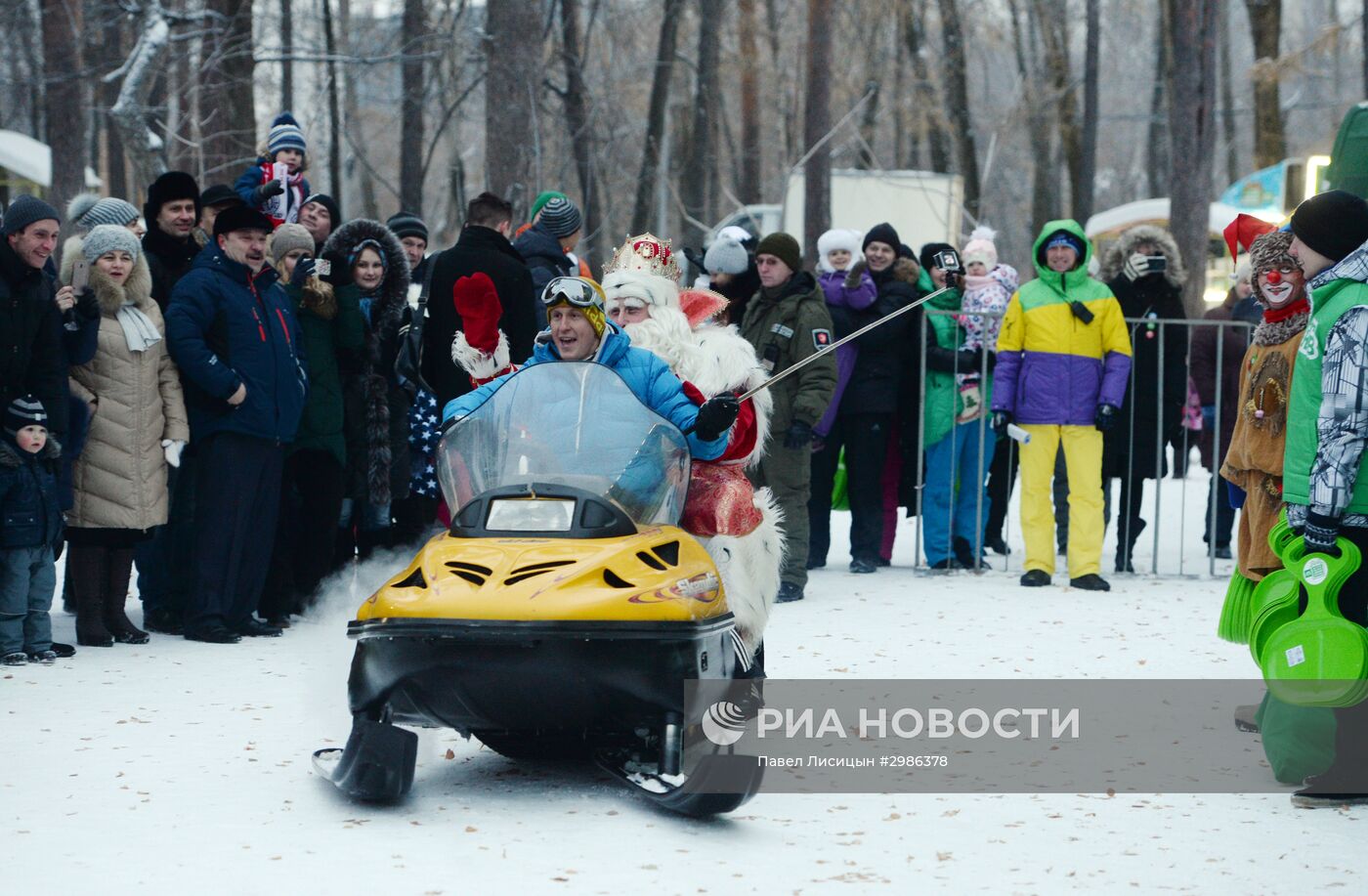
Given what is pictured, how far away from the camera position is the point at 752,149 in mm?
31531

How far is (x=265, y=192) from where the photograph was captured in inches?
418

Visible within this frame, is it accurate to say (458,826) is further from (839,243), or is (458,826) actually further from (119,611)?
(839,243)

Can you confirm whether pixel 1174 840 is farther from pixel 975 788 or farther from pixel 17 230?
pixel 17 230

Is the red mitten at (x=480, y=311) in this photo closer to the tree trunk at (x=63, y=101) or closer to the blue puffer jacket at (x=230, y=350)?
the blue puffer jacket at (x=230, y=350)

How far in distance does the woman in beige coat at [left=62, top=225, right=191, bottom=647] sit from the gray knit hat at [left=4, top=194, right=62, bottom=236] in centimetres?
50

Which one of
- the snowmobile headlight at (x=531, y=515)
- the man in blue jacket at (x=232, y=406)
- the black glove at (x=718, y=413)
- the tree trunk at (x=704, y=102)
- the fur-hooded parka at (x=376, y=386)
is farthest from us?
the tree trunk at (x=704, y=102)

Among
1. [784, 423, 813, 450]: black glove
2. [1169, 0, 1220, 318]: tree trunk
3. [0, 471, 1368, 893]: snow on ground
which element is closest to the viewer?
[0, 471, 1368, 893]: snow on ground

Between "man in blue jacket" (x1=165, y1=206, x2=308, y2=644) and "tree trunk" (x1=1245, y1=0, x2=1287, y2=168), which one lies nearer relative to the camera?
"man in blue jacket" (x1=165, y1=206, x2=308, y2=644)

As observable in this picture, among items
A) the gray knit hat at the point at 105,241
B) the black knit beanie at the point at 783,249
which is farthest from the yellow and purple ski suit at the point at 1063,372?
the gray knit hat at the point at 105,241

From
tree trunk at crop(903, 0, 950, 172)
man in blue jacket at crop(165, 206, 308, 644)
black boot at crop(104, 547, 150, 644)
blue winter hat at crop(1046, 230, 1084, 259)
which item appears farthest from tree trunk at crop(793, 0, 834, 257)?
tree trunk at crop(903, 0, 950, 172)

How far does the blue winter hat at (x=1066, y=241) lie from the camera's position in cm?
1149

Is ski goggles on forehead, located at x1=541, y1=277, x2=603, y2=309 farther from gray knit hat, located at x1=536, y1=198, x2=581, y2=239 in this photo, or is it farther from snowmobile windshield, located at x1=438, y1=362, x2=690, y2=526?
gray knit hat, located at x1=536, y1=198, x2=581, y2=239

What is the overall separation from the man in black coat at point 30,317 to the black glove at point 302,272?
5.62ft

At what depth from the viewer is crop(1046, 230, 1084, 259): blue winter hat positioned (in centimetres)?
1149
